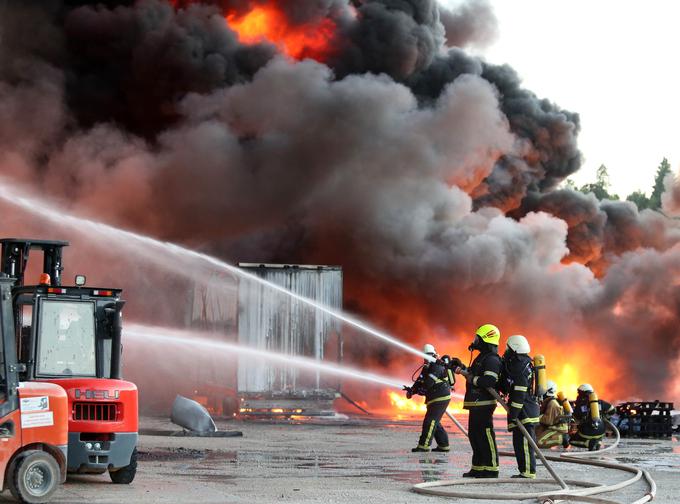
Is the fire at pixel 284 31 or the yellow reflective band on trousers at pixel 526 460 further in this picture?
the fire at pixel 284 31

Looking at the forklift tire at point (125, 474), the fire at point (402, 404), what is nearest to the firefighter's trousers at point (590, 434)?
the forklift tire at point (125, 474)

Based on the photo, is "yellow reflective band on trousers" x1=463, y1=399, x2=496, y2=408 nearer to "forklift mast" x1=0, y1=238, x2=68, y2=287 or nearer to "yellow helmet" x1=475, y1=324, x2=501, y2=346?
"yellow helmet" x1=475, y1=324, x2=501, y2=346

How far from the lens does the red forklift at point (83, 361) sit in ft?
32.4

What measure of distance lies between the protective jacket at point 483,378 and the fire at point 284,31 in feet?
93.3

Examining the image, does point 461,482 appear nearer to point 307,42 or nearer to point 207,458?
point 207,458

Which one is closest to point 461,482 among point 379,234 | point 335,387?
point 335,387

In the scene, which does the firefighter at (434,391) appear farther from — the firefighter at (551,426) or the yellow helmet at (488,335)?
the yellow helmet at (488,335)

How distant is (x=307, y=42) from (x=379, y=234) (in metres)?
8.96

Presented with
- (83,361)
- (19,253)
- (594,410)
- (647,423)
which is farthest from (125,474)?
(647,423)

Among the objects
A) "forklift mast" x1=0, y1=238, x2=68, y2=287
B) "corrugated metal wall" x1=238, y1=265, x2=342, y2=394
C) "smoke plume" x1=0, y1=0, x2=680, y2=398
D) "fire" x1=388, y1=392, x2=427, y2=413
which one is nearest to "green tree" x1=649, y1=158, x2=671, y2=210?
"smoke plume" x1=0, y1=0, x2=680, y2=398

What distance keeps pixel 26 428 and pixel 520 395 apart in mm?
5497

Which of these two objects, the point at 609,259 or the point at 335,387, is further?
the point at 609,259

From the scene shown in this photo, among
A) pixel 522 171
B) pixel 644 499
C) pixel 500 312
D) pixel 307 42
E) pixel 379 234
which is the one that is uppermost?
pixel 307 42

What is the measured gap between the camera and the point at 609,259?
40250mm
